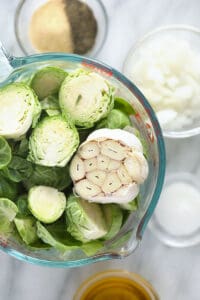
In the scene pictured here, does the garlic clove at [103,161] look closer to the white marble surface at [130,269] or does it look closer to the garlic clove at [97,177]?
the garlic clove at [97,177]

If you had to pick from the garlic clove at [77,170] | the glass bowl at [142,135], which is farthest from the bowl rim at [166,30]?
the garlic clove at [77,170]

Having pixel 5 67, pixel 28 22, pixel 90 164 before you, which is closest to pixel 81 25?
pixel 28 22

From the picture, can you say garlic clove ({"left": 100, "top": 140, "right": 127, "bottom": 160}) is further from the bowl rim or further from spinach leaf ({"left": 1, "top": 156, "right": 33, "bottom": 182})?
the bowl rim

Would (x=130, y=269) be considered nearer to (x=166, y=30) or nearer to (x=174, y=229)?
(x=174, y=229)

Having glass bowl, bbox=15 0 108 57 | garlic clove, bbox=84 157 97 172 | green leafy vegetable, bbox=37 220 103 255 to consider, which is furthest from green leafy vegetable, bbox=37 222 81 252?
glass bowl, bbox=15 0 108 57

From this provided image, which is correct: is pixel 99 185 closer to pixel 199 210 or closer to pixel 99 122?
pixel 99 122

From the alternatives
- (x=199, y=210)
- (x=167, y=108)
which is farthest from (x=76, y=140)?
(x=199, y=210)

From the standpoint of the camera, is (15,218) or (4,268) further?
(4,268)
